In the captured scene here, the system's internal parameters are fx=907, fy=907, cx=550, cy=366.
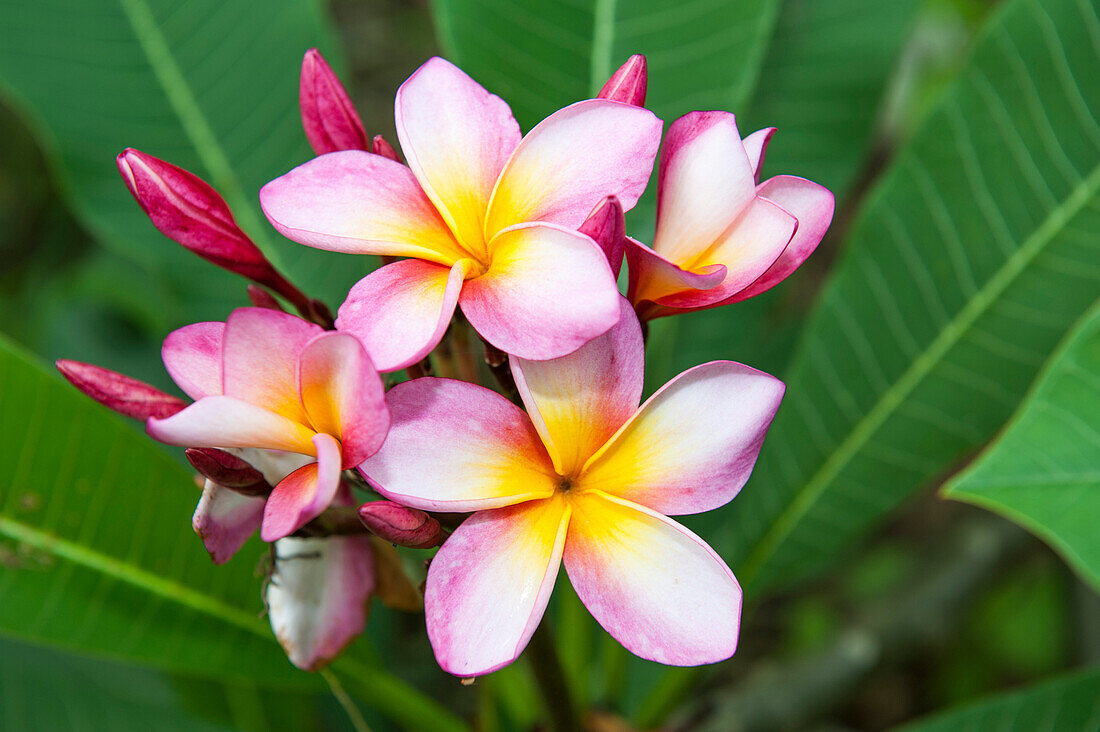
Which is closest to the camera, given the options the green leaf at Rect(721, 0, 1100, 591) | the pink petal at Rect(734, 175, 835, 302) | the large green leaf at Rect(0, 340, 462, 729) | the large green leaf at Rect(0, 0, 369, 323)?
the pink petal at Rect(734, 175, 835, 302)

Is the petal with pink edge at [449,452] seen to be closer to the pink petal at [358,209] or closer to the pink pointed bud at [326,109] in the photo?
the pink petal at [358,209]

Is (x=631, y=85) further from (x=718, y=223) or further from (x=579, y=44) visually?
(x=579, y=44)

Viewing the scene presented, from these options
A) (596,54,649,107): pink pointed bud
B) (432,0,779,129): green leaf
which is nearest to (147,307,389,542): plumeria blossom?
(596,54,649,107): pink pointed bud

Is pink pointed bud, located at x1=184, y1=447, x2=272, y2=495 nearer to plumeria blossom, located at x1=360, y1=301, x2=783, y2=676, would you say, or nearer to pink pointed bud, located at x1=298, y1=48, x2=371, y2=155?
plumeria blossom, located at x1=360, y1=301, x2=783, y2=676

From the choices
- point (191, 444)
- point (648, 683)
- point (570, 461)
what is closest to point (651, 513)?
point (570, 461)

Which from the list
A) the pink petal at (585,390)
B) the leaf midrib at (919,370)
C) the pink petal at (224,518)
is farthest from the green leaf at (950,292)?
the pink petal at (224,518)

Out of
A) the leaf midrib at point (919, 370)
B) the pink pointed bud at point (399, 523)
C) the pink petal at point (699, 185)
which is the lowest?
the leaf midrib at point (919, 370)
